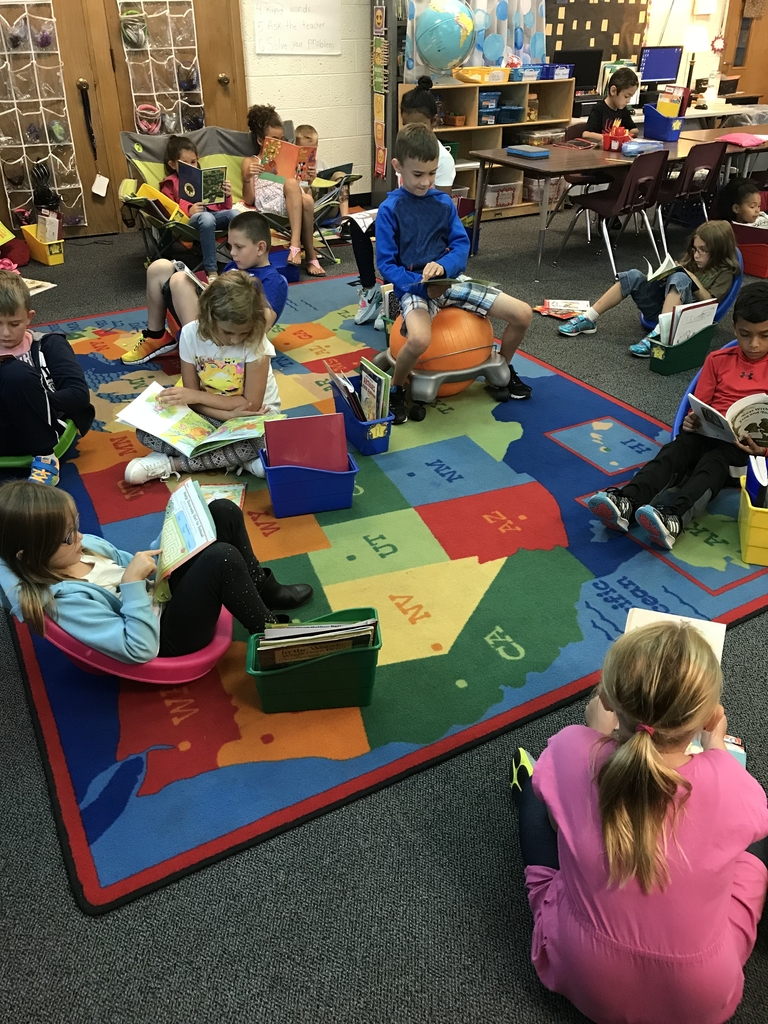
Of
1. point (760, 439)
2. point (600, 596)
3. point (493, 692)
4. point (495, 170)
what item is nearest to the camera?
point (493, 692)

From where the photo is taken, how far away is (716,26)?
7.96m

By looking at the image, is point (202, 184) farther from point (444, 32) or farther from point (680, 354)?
point (680, 354)

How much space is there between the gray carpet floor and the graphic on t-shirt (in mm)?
1513

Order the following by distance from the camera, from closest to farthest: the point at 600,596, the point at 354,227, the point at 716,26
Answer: the point at 600,596 < the point at 354,227 < the point at 716,26

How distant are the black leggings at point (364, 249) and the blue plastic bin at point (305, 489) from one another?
2.03 m

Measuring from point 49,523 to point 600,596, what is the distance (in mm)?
1638

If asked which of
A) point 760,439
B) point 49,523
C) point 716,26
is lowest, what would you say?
point 760,439

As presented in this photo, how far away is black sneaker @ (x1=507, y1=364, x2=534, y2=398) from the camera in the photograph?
3.63 metres

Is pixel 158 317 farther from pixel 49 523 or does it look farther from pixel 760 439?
pixel 760 439

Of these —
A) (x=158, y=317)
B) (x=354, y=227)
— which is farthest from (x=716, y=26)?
(x=158, y=317)

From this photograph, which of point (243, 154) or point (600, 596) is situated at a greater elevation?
point (243, 154)

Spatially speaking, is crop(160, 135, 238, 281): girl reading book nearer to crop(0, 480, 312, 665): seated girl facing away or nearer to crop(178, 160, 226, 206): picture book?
crop(178, 160, 226, 206): picture book

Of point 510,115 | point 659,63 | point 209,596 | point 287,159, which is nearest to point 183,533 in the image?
point 209,596

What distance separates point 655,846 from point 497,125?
6.53 meters
